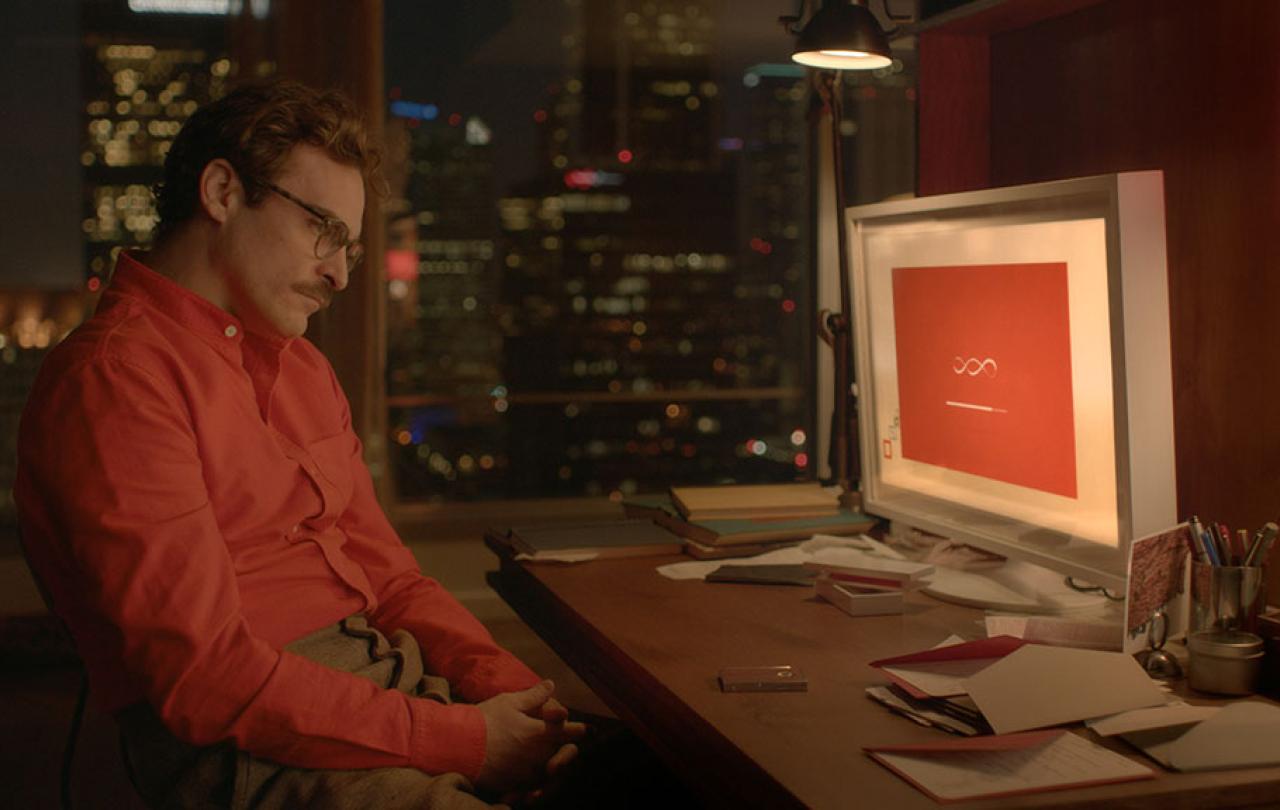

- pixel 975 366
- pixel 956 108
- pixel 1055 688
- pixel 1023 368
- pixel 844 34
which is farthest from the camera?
pixel 956 108

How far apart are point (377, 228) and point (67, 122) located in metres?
1.08

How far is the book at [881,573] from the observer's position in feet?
5.20

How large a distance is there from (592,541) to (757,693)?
0.74 meters

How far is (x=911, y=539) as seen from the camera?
1949 millimetres

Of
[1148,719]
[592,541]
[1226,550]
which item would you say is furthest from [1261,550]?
[592,541]

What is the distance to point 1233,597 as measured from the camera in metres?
1.25

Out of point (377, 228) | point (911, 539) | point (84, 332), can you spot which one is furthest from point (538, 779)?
point (377, 228)

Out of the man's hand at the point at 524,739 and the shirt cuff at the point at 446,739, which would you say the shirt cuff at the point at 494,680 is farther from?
the shirt cuff at the point at 446,739

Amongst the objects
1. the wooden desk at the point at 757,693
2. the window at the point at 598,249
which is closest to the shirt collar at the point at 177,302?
the wooden desk at the point at 757,693

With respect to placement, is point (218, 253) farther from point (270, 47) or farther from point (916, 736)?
point (270, 47)

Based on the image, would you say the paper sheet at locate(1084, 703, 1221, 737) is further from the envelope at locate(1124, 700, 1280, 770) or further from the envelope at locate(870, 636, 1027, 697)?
the envelope at locate(870, 636, 1027, 697)

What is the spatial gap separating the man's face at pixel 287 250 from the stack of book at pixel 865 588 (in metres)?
0.72

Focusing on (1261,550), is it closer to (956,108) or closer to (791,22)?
(956,108)

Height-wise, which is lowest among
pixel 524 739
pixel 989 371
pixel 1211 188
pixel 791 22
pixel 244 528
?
pixel 524 739
